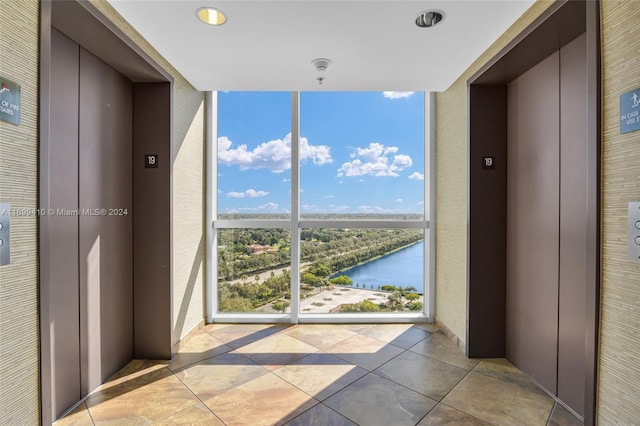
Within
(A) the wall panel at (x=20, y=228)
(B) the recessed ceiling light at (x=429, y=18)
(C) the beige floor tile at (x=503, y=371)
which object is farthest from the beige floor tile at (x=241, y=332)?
(B) the recessed ceiling light at (x=429, y=18)

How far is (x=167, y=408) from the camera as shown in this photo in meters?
1.95

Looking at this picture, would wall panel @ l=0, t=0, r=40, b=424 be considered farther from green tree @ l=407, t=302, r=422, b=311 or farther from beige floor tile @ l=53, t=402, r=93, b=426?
green tree @ l=407, t=302, r=422, b=311

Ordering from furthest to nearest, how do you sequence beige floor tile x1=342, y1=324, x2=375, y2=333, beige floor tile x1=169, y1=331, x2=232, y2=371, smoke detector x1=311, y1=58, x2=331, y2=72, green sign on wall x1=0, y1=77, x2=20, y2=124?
beige floor tile x1=342, y1=324, x2=375, y2=333, beige floor tile x1=169, y1=331, x2=232, y2=371, smoke detector x1=311, y1=58, x2=331, y2=72, green sign on wall x1=0, y1=77, x2=20, y2=124

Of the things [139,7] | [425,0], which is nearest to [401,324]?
[425,0]

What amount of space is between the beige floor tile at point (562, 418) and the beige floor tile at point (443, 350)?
0.60 meters

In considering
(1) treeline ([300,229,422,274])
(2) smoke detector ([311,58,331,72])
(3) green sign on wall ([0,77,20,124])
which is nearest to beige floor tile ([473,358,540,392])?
(1) treeline ([300,229,422,274])

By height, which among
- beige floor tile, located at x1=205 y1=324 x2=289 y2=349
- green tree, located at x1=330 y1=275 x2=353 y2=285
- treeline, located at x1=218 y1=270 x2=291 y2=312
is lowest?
beige floor tile, located at x1=205 y1=324 x2=289 y2=349

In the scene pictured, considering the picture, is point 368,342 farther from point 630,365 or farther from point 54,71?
point 54,71

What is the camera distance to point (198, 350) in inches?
109

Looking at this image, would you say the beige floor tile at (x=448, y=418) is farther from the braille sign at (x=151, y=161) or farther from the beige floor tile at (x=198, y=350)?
the braille sign at (x=151, y=161)

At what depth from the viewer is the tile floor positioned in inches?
73.6

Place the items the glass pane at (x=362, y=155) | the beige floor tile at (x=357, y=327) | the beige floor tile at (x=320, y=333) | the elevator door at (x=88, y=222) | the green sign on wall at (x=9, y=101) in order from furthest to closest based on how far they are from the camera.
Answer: the glass pane at (x=362, y=155) < the beige floor tile at (x=357, y=327) < the beige floor tile at (x=320, y=333) < the elevator door at (x=88, y=222) < the green sign on wall at (x=9, y=101)

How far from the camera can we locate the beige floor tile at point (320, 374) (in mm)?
2168

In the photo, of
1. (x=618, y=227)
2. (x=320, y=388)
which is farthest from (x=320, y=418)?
(x=618, y=227)
